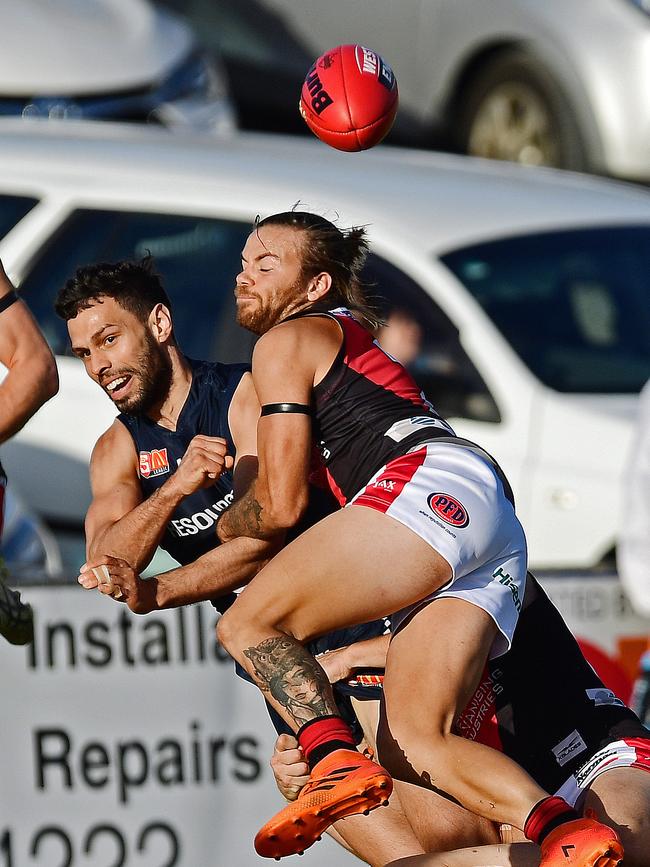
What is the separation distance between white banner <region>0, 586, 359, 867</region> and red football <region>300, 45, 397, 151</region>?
235 cm

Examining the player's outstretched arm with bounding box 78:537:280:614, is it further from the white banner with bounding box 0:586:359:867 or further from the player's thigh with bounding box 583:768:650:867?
the white banner with bounding box 0:586:359:867

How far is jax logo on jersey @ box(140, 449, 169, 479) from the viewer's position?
370 cm

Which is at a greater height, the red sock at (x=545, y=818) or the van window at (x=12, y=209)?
the van window at (x=12, y=209)

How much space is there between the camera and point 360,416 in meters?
3.79

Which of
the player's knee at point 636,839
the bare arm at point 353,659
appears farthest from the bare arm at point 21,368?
the player's knee at point 636,839

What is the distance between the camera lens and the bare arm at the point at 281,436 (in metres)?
3.58

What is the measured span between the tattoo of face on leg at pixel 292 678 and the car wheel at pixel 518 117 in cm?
742

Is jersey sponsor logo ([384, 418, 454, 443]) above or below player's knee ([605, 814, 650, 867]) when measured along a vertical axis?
above

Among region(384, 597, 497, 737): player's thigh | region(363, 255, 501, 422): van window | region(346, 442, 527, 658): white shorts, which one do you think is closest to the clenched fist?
region(346, 442, 527, 658): white shorts

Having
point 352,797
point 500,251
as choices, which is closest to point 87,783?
point 352,797

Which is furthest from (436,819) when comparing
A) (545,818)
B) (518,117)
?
(518,117)

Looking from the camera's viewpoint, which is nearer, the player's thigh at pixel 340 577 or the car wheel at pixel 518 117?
the player's thigh at pixel 340 577

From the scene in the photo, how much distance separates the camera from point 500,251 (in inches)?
283

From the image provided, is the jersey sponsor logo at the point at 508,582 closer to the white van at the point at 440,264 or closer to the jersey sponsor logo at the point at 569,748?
the jersey sponsor logo at the point at 569,748
